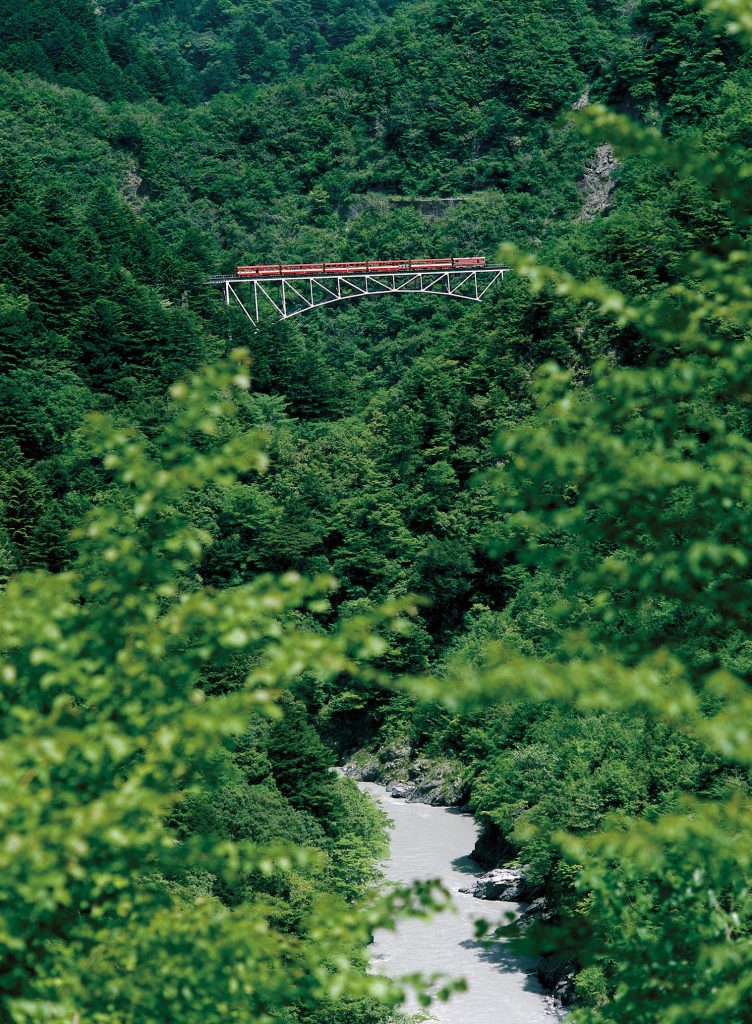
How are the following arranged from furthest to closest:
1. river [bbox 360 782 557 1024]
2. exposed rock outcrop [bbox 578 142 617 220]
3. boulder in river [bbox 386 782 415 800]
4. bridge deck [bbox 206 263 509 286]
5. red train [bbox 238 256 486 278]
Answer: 1. exposed rock outcrop [bbox 578 142 617 220]
2. red train [bbox 238 256 486 278]
3. bridge deck [bbox 206 263 509 286]
4. boulder in river [bbox 386 782 415 800]
5. river [bbox 360 782 557 1024]

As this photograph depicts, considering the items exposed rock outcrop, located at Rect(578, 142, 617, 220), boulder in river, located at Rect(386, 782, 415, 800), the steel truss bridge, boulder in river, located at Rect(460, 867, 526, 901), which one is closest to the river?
boulder in river, located at Rect(460, 867, 526, 901)

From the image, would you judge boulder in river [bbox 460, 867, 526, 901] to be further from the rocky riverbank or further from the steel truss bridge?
the steel truss bridge

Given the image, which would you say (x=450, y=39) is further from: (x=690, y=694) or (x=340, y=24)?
(x=690, y=694)

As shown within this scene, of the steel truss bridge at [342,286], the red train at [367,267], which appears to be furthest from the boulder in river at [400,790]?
the red train at [367,267]

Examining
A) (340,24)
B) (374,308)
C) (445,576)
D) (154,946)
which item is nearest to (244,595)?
(154,946)

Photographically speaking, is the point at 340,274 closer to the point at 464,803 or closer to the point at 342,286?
the point at 342,286

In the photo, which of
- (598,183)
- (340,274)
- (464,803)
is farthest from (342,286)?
(464,803)
